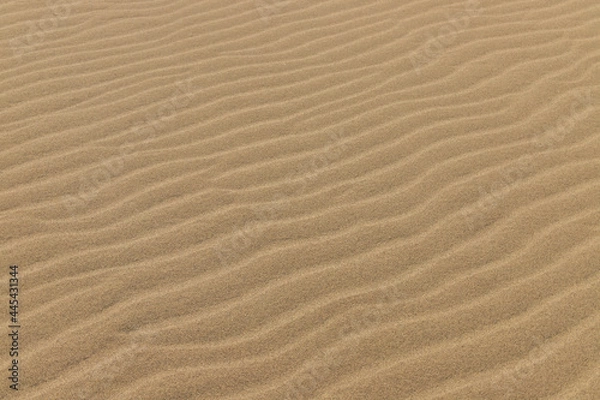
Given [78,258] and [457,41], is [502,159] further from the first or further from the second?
[78,258]

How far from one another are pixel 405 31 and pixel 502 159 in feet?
4.86

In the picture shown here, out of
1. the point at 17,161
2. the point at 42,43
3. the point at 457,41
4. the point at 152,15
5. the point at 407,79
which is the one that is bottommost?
the point at 17,161

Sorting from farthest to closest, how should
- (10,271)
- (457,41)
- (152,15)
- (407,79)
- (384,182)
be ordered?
(152,15) → (457,41) → (407,79) → (384,182) → (10,271)

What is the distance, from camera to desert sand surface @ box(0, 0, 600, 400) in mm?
2336

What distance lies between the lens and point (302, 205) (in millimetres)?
2959

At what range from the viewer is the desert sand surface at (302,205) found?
7.66 ft

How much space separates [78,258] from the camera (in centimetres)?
271

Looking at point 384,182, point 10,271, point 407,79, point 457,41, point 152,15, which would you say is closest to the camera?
point 10,271

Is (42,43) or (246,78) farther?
(42,43)

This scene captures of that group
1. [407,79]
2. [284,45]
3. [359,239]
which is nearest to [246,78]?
[284,45]

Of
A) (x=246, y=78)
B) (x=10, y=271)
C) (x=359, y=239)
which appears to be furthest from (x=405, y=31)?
(x=10, y=271)

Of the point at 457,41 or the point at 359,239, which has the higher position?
the point at 457,41

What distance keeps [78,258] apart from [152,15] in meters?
2.39

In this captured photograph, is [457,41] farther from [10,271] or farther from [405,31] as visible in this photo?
[10,271]
